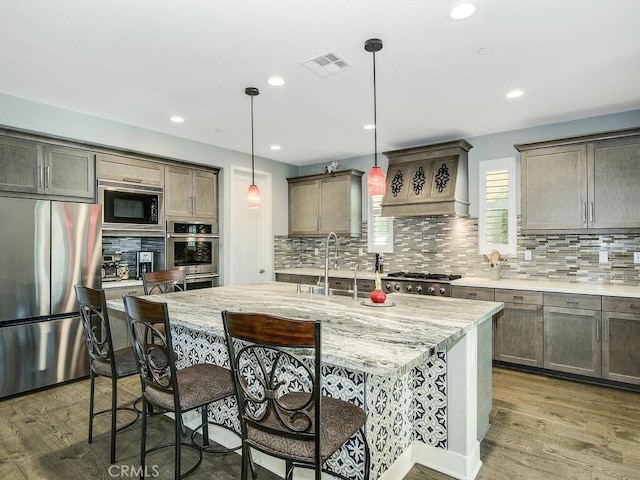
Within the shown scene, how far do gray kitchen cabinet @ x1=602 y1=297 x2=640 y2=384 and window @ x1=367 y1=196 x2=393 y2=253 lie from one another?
2605 millimetres

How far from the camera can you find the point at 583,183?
3.72 meters

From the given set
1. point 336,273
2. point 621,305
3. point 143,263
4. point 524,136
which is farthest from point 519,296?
point 143,263

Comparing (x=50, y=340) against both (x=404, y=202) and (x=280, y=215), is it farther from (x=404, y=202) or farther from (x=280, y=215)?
(x=404, y=202)

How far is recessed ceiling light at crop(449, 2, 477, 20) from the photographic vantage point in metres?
2.04

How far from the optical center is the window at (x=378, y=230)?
5.41 meters

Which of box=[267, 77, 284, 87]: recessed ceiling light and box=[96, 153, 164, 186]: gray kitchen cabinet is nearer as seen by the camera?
box=[267, 77, 284, 87]: recessed ceiling light

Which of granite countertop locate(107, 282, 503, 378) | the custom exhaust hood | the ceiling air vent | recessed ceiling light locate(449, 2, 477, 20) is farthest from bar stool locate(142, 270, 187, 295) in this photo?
recessed ceiling light locate(449, 2, 477, 20)

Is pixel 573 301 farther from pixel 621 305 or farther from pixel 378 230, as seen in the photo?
pixel 378 230

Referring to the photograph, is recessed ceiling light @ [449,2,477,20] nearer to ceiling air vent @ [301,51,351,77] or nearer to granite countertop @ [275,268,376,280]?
ceiling air vent @ [301,51,351,77]

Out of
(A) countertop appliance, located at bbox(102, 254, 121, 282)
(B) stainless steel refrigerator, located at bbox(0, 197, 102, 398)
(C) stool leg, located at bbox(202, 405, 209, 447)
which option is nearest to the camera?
(C) stool leg, located at bbox(202, 405, 209, 447)

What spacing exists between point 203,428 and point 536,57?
333cm

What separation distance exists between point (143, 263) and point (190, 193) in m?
1.01

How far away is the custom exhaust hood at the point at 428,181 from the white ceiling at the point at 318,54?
47 centimetres

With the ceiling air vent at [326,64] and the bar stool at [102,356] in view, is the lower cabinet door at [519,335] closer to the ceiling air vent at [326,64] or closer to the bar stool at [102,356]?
the ceiling air vent at [326,64]
